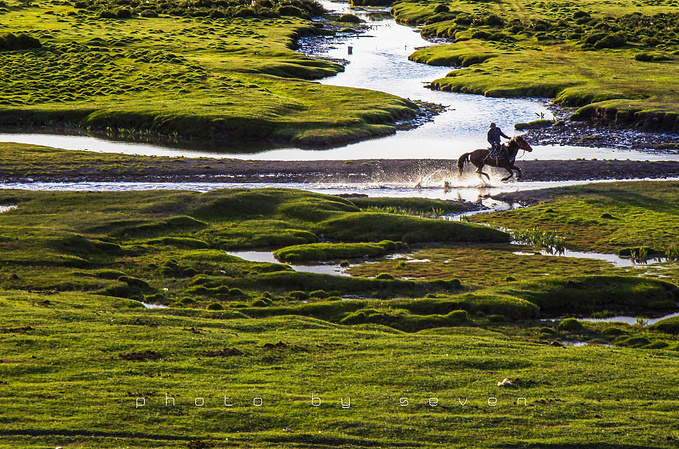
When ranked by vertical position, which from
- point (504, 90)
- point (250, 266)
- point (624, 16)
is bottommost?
point (250, 266)

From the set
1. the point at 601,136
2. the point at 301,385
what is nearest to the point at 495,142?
the point at 601,136

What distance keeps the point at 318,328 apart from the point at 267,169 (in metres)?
40.0

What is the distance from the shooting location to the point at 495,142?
60125 mm

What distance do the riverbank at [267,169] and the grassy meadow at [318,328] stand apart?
9.53 meters

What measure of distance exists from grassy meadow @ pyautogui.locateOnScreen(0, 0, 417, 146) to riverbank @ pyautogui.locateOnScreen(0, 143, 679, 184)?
12.9m

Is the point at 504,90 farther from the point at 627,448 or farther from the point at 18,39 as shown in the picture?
the point at 627,448

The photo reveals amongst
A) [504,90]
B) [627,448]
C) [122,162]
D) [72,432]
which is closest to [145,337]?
[72,432]

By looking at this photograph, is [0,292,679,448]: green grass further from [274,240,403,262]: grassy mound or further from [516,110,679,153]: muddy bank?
[516,110,679,153]: muddy bank

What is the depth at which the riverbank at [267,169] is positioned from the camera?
215 feet

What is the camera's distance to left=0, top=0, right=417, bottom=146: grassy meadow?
87250 millimetres

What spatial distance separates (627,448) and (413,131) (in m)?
70.5

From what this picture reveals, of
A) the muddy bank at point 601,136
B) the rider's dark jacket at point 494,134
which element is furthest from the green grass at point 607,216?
the muddy bank at point 601,136

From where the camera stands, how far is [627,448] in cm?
1919

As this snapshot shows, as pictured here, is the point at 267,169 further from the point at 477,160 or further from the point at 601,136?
the point at 601,136
